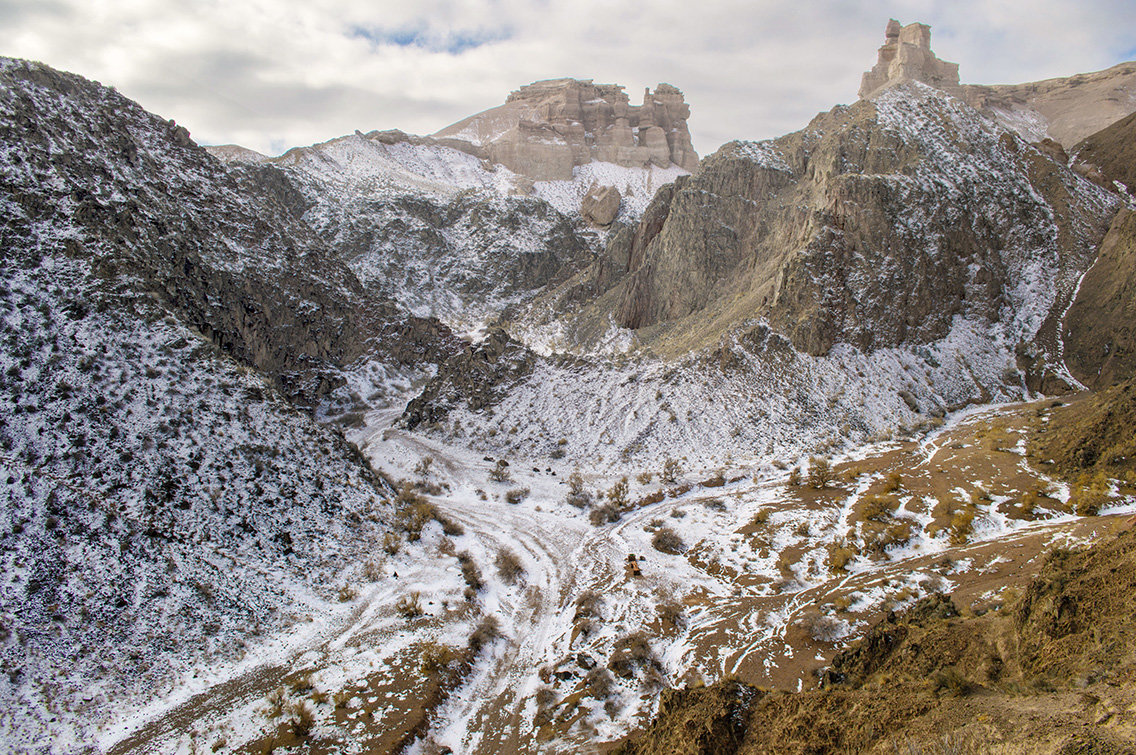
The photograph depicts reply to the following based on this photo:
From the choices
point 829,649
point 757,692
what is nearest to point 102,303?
point 757,692

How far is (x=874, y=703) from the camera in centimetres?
889

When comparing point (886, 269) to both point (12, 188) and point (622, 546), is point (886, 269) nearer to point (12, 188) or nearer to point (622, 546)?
point (622, 546)

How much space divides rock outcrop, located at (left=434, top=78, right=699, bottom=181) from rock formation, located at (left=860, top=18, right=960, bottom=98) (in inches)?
1751

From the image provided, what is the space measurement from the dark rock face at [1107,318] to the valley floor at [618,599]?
1223cm

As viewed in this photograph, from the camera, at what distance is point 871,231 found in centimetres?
4494

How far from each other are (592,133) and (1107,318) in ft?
316

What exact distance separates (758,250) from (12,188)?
51.6m

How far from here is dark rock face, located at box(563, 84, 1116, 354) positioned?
1722 inches

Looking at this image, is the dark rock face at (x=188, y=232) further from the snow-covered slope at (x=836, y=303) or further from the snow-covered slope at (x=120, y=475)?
the snow-covered slope at (x=836, y=303)

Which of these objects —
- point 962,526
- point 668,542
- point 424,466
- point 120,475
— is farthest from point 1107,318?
point 120,475

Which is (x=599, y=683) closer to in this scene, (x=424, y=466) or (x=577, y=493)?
(x=577, y=493)

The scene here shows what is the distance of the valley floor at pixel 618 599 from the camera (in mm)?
15836

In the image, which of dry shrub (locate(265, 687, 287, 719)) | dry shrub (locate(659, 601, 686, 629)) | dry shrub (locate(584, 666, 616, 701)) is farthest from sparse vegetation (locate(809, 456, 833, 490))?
dry shrub (locate(265, 687, 287, 719))

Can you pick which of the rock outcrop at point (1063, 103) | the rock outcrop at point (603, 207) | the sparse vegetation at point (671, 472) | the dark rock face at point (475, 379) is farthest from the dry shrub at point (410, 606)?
the rock outcrop at point (1063, 103)
